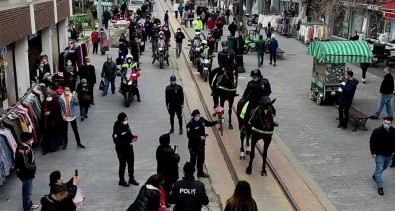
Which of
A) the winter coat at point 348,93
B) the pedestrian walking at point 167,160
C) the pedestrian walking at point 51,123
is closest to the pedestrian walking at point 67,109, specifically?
the pedestrian walking at point 51,123

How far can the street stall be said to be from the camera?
17.7m

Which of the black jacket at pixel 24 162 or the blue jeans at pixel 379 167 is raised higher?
the black jacket at pixel 24 162

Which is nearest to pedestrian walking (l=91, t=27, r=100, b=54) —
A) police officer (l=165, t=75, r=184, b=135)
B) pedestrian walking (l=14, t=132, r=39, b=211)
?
police officer (l=165, t=75, r=184, b=135)

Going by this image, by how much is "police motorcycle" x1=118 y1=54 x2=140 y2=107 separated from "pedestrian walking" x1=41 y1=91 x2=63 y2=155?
15.0 feet

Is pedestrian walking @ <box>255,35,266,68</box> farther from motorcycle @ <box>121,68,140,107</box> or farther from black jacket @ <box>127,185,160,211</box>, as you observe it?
black jacket @ <box>127,185,160,211</box>

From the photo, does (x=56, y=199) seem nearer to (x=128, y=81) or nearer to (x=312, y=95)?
(x=128, y=81)

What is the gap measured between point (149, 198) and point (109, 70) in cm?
1202

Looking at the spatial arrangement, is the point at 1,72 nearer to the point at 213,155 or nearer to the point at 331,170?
the point at 213,155

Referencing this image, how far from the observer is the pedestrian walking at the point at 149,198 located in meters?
7.25

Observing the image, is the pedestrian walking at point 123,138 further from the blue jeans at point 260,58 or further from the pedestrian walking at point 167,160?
the blue jeans at point 260,58

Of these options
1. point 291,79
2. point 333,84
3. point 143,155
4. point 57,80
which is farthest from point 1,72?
point 291,79

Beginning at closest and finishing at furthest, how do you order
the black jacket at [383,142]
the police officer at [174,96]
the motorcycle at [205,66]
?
the black jacket at [383,142] → the police officer at [174,96] → the motorcycle at [205,66]

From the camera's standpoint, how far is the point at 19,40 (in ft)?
53.5

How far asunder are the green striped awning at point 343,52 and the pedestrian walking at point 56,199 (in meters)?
12.7
